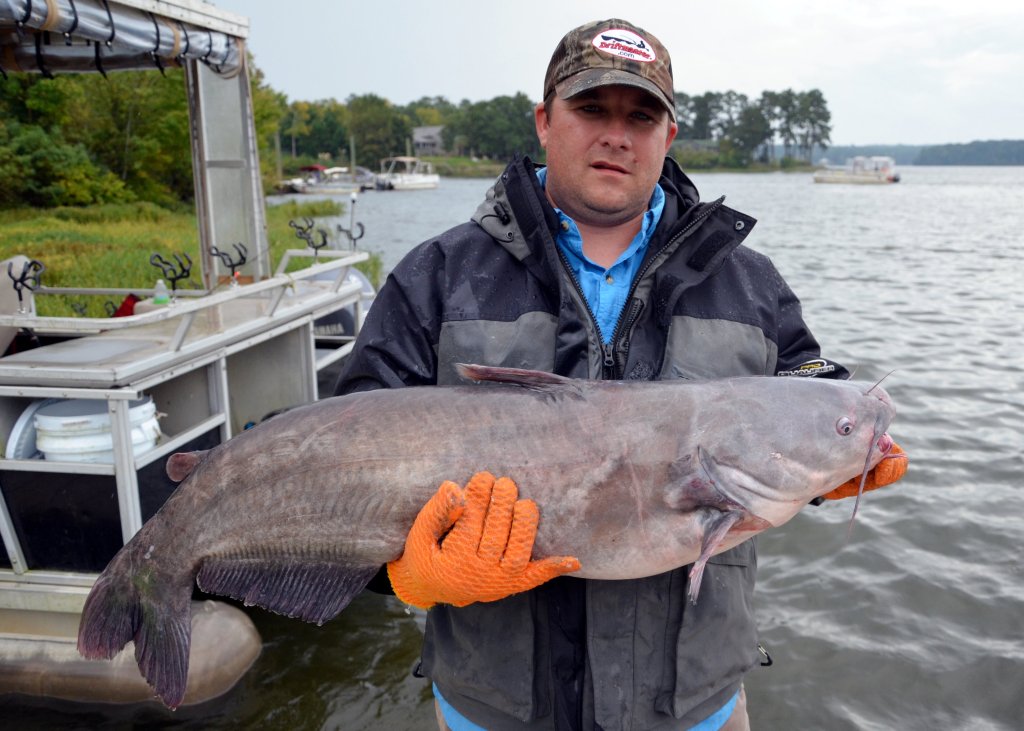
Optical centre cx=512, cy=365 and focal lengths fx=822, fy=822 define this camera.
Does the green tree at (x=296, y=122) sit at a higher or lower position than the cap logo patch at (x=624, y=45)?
higher

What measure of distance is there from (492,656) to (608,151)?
1446mm

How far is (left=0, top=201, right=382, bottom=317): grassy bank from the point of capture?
42.1 ft

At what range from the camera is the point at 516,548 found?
2029mm

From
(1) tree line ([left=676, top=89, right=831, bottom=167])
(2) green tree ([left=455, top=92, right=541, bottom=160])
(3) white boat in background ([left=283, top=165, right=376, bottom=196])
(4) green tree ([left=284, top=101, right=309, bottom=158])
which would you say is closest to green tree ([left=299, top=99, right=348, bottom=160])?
(4) green tree ([left=284, top=101, right=309, bottom=158])

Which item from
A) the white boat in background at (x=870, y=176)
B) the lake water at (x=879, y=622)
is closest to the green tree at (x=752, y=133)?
the white boat in background at (x=870, y=176)

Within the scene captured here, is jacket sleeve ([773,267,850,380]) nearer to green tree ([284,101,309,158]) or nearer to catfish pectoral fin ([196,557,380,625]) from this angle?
catfish pectoral fin ([196,557,380,625])

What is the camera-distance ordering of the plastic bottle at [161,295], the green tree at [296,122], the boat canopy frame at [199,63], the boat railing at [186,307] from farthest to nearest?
the green tree at [296,122] < the plastic bottle at [161,295] < the boat canopy frame at [199,63] < the boat railing at [186,307]

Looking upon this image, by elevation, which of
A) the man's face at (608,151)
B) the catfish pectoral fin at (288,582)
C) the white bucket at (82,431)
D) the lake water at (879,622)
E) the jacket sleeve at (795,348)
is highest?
the man's face at (608,151)

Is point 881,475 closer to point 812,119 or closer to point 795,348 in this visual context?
point 795,348

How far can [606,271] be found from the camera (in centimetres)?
244

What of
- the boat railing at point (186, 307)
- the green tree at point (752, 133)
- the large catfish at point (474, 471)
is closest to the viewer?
the large catfish at point (474, 471)

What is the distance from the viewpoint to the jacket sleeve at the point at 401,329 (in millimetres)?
2332

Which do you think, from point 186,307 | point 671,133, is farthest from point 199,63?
point 671,133

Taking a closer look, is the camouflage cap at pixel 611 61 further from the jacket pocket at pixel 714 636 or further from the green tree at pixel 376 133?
the green tree at pixel 376 133
